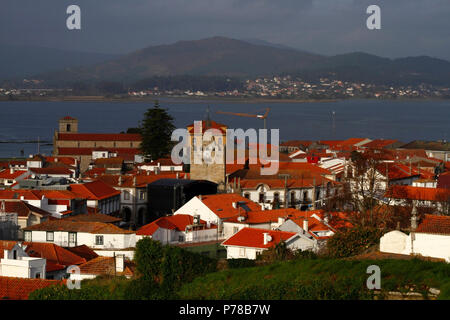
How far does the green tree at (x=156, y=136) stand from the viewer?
58.9 metres

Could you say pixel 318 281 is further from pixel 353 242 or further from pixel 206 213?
pixel 206 213

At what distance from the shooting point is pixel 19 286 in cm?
1661

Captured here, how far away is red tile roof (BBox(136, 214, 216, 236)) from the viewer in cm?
2621

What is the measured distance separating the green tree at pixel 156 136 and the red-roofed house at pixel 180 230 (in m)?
Answer: 29.1

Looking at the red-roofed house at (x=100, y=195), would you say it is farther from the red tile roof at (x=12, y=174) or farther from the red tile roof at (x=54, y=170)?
the red tile roof at (x=54, y=170)

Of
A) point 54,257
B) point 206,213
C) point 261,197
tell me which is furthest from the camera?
point 261,197

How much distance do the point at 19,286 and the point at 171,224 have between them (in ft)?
37.9

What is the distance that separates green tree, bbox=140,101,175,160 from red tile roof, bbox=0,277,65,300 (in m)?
41.5

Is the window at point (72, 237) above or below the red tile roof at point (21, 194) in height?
below

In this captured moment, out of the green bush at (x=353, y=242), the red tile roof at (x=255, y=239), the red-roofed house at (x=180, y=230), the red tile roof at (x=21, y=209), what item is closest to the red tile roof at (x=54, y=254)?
the red-roofed house at (x=180, y=230)

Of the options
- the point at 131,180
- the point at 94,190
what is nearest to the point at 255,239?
the point at 94,190

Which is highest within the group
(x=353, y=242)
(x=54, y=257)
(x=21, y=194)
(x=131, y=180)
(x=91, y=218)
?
(x=353, y=242)
